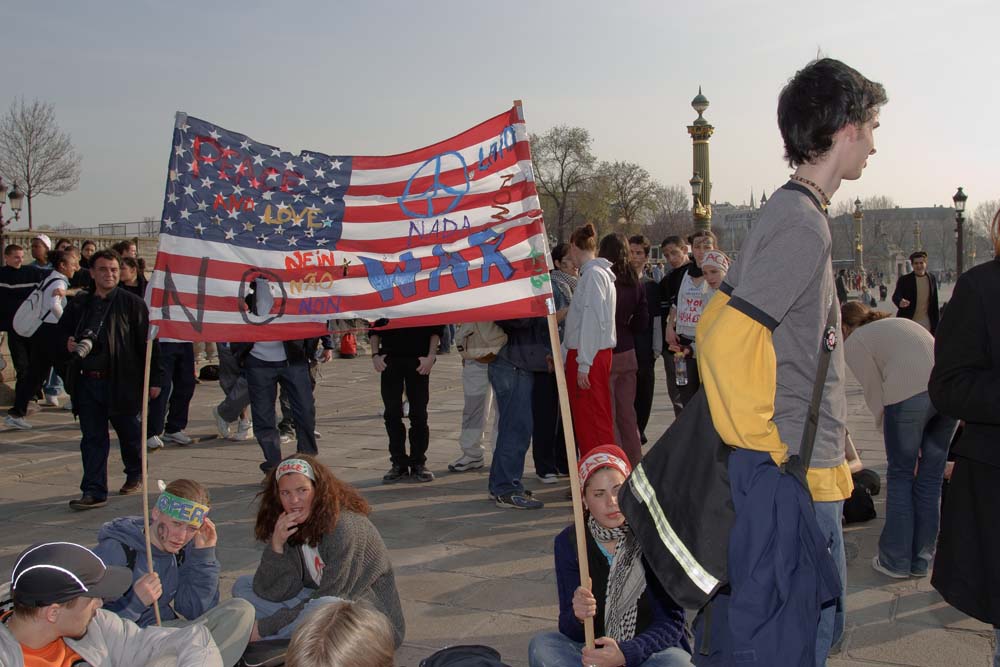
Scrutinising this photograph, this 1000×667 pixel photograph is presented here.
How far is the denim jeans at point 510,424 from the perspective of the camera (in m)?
6.55

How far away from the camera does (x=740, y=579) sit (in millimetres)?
2053

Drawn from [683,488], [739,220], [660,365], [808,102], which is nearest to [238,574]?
[683,488]

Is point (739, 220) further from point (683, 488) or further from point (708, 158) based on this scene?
point (683, 488)

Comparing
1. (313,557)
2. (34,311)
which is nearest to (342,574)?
(313,557)

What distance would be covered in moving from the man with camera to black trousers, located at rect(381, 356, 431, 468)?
1878 millimetres

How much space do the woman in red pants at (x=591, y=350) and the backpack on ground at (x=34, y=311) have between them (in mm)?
6431

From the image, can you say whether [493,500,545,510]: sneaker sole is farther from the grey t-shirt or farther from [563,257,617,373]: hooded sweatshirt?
the grey t-shirt

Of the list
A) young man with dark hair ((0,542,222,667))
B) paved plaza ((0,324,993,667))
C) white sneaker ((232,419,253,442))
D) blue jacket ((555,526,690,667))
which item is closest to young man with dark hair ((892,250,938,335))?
paved plaza ((0,324,993,667))

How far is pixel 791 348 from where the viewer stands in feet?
7.29

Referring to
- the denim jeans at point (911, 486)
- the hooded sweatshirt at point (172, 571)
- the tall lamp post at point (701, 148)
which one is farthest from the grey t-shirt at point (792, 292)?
the tall lamp post at point (701, 148)

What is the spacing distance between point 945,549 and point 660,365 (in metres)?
16.0

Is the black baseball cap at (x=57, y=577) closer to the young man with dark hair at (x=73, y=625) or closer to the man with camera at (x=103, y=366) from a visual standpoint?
the young man with dark hair at (x=73, y=625)

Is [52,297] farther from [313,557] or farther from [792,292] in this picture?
[792,292]

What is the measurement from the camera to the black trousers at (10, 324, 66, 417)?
1001cm
